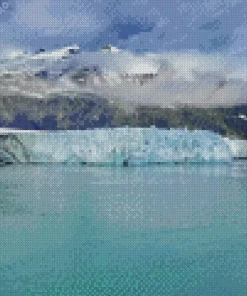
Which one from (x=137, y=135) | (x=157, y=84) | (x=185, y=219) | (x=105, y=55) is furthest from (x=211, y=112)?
(x=185, y=219)

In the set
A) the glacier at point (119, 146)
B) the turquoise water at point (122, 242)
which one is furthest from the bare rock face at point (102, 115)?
the turquoise water at point (122, 242)

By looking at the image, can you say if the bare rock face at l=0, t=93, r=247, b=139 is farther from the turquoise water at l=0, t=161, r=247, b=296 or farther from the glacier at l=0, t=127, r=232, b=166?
the turquoise water at l=0, t=161, r=247, b=296

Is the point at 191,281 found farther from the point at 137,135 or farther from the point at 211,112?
the point at 211,112

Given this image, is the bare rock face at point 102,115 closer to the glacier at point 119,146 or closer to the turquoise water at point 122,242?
the glacier at point 119,146

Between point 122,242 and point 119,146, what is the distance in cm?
1216

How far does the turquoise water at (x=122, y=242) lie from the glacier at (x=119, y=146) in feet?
24.0

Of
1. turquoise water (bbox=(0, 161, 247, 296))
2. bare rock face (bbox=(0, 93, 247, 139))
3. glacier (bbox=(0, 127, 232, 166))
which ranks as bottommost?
turquoise water (bbox=(0, 161, 247, 296))

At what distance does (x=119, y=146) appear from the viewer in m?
18.0

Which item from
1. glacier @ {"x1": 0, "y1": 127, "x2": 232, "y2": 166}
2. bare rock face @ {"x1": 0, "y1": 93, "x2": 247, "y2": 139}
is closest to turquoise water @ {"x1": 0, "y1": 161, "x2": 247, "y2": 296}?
glacier @ {"x1": 0, "y1": 127, "x2": 232, "y2": 166}

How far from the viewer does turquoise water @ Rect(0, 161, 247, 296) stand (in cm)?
459

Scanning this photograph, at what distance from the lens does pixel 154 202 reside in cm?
898

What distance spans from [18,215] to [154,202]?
2252 mm

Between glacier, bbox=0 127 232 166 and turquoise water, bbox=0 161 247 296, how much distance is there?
7.31m

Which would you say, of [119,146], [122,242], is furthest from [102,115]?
[122,242]
